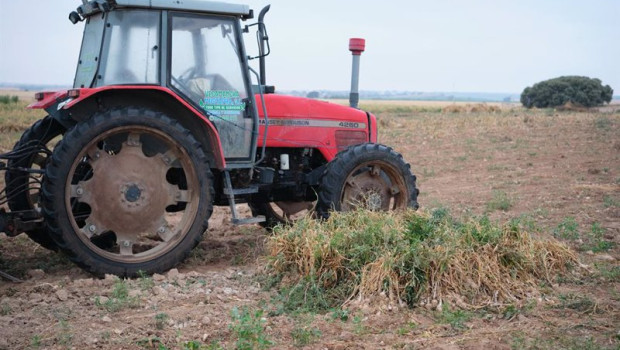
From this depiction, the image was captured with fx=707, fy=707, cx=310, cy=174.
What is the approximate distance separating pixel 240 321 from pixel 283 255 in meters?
1.19

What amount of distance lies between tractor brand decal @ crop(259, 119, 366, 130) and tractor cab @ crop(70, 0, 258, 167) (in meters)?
0.46

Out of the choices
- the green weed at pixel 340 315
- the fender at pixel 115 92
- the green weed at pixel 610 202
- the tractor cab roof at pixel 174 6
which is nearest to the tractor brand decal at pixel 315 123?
the fender at pixel 115 92

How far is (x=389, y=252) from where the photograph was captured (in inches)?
217

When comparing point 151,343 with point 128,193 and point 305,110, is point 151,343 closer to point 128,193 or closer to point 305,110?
point 128,193

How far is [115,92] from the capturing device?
19.8 ft

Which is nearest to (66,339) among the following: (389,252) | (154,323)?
(154,323)

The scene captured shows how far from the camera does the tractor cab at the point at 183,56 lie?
618 cm

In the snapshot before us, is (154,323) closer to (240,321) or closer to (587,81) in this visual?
(240,321)

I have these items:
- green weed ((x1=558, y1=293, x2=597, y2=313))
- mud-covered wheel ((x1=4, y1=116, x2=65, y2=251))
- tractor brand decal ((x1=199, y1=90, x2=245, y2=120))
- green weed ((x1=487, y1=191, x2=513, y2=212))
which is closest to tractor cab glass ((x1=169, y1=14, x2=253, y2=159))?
tractor brand decal ((x1=199, y1=90, x2=245, y2=120))

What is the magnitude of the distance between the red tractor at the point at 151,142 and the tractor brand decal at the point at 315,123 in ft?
0.10

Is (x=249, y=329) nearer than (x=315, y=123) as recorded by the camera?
Yes

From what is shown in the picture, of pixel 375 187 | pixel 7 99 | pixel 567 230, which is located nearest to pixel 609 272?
pixel 567 230

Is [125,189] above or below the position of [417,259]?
above

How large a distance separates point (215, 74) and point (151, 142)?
92 centimetres
